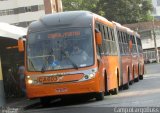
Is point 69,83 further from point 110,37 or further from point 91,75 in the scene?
point 110,37

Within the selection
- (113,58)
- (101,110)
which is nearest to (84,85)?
(101,110)

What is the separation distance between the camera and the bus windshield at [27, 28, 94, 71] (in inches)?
726

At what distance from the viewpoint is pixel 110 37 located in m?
23.5

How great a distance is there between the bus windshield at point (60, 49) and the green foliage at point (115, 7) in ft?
280

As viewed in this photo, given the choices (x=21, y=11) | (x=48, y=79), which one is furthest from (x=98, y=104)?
(x=21, y=11)

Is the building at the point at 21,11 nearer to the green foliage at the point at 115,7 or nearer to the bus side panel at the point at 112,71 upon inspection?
the green foliage at the point at 115,7

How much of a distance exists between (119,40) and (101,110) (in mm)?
11960

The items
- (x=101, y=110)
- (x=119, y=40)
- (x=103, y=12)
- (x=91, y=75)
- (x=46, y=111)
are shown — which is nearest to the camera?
(x=101, y=110)

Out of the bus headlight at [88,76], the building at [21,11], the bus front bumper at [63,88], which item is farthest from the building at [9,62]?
the building at [21,11]

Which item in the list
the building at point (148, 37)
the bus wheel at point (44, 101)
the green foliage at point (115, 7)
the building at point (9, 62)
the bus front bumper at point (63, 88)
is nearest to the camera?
the bus front bumper at point (63, 88)

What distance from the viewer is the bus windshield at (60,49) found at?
726 inches

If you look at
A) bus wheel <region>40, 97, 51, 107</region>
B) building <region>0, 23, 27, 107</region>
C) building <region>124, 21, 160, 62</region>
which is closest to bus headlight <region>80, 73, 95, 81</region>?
bus wheel <region>40, 97, 51, 107</region>

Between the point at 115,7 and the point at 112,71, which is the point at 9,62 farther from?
the point at 115,7

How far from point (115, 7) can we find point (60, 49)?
8804 cm
